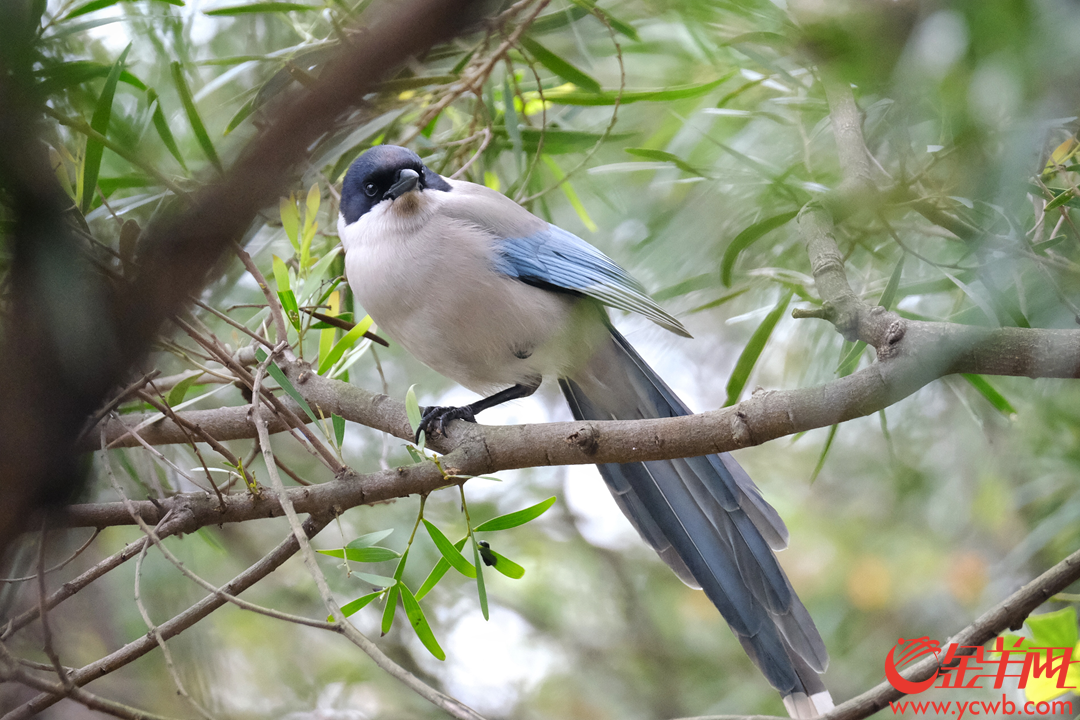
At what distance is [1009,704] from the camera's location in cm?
205

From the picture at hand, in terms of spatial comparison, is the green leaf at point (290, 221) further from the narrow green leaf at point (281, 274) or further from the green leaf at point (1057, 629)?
the green leaf at point (1057, 629)

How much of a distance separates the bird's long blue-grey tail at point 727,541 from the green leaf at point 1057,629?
1.55ft

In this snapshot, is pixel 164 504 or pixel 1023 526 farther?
pixel 1023 526

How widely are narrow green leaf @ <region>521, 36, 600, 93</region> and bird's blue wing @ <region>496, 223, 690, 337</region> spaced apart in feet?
1.35

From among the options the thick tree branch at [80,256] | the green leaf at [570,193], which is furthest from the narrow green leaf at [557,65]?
the thick tree branch at [80,256]

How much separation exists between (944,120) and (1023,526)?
250 cm

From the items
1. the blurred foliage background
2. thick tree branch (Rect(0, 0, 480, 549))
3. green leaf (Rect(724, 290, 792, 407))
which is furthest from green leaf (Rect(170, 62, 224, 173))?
green leaf (Rect(724, 290, 792, 407))

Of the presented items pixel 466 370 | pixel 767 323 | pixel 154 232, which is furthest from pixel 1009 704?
pixel 154 232

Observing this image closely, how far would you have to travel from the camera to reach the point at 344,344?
1.67m

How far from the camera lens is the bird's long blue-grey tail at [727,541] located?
1.80 m

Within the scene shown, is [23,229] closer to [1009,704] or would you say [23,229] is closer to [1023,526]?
[1009,704]

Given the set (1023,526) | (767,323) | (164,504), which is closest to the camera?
(164,504)

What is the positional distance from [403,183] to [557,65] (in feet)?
1.60

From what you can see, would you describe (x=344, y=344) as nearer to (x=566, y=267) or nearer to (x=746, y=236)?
(x=566, y=267)
